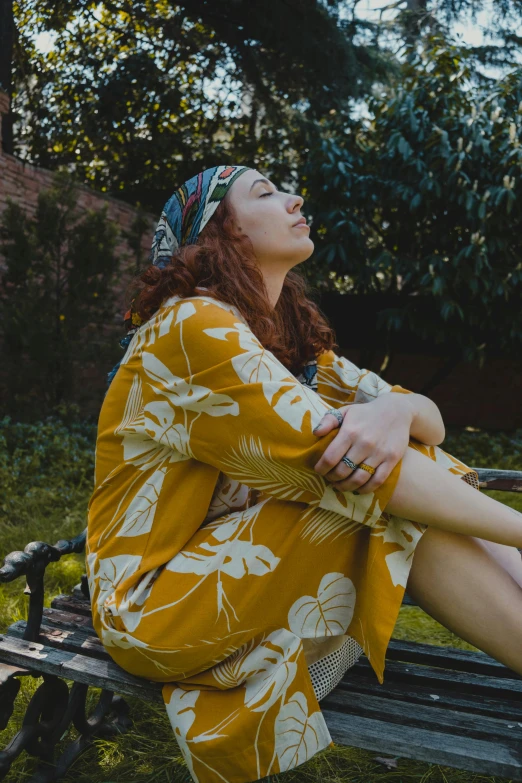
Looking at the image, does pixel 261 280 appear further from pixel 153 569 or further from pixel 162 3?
pixel 162 3

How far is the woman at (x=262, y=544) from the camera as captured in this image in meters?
1.19

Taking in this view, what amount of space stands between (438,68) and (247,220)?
5.98m

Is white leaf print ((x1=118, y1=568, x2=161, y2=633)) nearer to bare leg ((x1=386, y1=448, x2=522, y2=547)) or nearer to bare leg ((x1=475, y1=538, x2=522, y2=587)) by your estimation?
bare leg ((x1=386, y1=448, x2=522, y2=547))

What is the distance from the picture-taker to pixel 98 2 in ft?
26.6

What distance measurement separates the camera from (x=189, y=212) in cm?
173

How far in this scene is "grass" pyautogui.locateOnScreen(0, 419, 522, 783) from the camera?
1.81m

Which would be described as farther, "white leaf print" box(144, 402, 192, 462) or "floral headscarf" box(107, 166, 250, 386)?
"floral headscarf" box(107, 166, 250, 386)

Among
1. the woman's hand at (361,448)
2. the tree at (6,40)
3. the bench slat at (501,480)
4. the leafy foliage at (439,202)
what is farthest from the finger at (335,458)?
the tree at (6,40)

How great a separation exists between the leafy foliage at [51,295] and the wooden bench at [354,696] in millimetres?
3972

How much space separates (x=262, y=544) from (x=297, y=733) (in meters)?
0.34

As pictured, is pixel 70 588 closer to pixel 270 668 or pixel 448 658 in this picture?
pixel 448 658

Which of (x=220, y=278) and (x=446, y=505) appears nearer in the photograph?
(x=446, y=505)

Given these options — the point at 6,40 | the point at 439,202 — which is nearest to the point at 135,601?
the point at 439,202

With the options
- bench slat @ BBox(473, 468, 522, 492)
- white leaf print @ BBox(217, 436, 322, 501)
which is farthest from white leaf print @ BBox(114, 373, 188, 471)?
bench slat @ BBox(473, 468, 522, 492)
